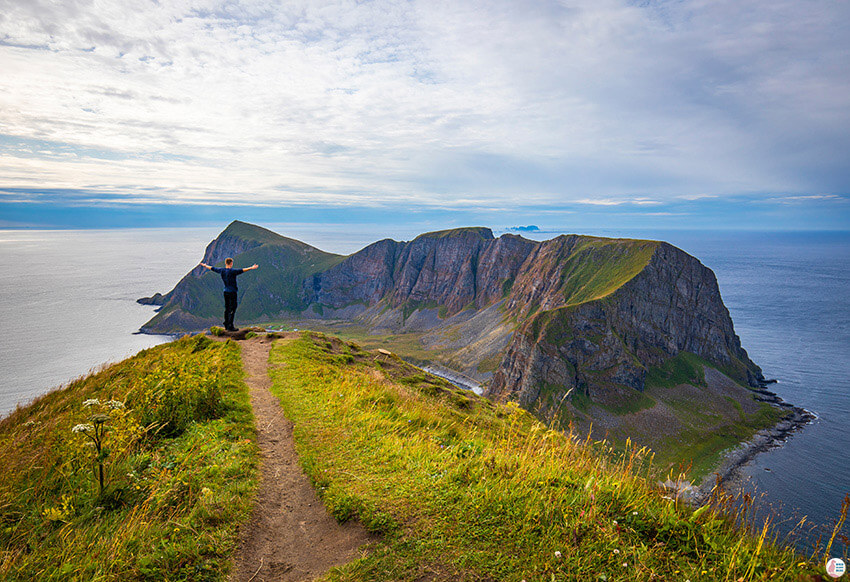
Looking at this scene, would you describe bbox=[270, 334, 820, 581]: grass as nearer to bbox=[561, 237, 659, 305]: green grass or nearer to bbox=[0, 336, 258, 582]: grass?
bbox=[0, 336, 258, 582]: grass

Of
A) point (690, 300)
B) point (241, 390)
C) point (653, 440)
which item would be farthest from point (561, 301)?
point (241, 390)

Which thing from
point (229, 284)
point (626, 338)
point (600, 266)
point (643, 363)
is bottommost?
point (643, 363)

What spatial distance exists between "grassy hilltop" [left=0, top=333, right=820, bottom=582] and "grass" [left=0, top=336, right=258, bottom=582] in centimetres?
3

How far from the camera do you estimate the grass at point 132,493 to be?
5.10 metres

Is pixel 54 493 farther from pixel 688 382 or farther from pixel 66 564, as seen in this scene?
pixel 688 382

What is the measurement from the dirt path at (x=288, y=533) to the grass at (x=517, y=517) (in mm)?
295

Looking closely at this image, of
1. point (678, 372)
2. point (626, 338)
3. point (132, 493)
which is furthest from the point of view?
point (626, 338)

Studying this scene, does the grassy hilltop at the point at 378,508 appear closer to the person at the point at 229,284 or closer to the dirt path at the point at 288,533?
the dirt path at the point at 288,533

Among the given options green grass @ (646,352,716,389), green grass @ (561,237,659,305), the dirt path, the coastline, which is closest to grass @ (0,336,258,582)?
the dirt path

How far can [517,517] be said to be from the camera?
6023 millimetres

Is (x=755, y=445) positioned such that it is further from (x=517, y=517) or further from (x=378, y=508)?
(x=378, y=508)

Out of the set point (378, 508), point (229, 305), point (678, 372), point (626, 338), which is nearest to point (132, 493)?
point (378, 508)

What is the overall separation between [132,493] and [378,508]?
4.54m

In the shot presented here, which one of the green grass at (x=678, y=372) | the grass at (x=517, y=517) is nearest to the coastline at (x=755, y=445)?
the green grass at (x=678, y=372)
